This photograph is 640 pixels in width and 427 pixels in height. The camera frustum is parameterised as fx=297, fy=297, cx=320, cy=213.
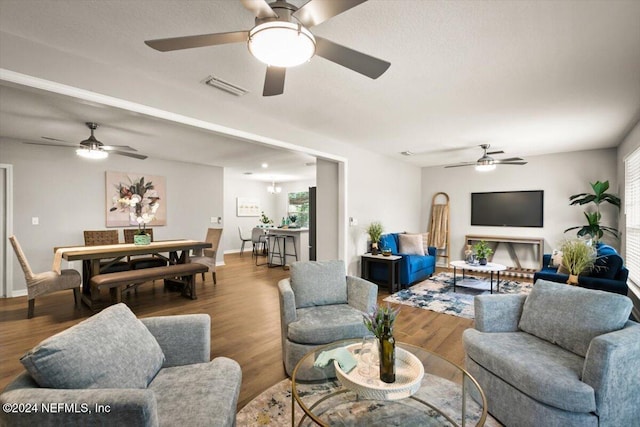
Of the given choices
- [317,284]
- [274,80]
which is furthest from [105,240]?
[274,80]

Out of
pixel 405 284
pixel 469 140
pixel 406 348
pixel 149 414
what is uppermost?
pixel 469 140

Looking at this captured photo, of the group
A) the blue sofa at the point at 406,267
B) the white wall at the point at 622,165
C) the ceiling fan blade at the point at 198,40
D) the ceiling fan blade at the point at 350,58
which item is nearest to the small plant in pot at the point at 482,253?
the blue sofa at the point at 406,267

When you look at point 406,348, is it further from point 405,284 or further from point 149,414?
point 405,284

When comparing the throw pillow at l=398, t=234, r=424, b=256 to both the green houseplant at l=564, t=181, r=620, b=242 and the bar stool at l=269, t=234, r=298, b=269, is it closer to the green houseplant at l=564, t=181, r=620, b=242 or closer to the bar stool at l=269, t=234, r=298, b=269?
the bar stool at l=269, t=234, r=298, b=269

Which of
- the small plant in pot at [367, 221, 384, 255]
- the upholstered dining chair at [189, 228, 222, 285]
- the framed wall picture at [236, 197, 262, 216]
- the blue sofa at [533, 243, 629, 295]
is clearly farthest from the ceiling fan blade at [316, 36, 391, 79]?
the framed wall picture at [236, 197, 262, 216]

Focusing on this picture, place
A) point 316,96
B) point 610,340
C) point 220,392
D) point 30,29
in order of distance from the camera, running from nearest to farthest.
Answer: point 220,392
point 610,340
point 30,29
point 316,96

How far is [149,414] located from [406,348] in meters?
1.50

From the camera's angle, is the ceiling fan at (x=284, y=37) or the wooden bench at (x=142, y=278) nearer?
the ceiling fan at (x=284, y=37)

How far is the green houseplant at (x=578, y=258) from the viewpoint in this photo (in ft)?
11.0

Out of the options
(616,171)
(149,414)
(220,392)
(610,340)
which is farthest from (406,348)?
(616,171)

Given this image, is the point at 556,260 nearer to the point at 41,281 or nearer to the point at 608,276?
the point at 608,276

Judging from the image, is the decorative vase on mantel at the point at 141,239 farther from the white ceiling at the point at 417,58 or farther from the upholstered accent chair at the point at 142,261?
the white ceiling at the point at 417,58

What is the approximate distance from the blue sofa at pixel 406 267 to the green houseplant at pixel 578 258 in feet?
6.90

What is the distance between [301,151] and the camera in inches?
163
